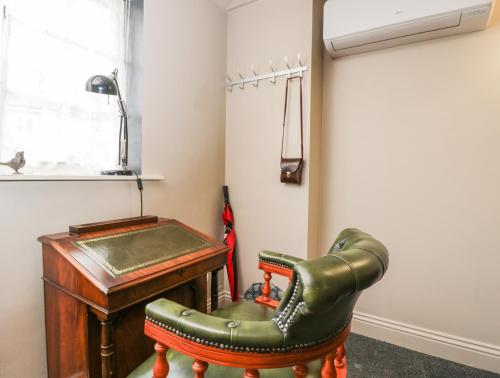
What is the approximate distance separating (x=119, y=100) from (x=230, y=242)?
4.51ft

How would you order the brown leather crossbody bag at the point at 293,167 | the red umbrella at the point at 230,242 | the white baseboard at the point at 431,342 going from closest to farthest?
1. the white baseboard at the point at 431,342
2. the brown leather crossbody bag at the point at 293,167
3. the red umbrella at the point at 230,242

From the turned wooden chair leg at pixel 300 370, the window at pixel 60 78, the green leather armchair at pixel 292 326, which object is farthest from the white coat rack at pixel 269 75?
the turned wooden chair leg at pixel 300 370

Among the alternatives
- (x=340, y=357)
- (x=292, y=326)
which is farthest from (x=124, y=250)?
(x=340, y=357)

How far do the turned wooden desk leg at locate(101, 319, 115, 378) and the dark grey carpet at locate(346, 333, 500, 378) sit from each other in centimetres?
137

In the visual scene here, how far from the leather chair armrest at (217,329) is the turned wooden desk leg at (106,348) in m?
0.26

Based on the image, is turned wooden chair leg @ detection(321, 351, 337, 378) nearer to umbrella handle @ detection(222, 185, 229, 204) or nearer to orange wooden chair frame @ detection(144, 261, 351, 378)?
orange wooden chair frame @ detection(144, 261, 351, 378)

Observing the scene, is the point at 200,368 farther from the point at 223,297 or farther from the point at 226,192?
the point at 223,297

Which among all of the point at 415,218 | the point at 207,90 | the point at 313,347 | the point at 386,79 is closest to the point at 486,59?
the point at 386,79

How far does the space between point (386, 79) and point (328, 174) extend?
2.65 feet

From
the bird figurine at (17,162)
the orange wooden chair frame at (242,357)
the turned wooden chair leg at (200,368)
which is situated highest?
the bird figurine at (17,162)

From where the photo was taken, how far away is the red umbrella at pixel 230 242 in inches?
95.3

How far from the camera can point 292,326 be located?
2.54 feet

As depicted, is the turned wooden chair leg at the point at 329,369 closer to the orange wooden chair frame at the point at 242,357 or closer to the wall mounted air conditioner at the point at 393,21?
the orange wooden chair frame at the point at 242,357

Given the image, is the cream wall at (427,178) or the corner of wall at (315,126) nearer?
the cream wall at (427,178)
